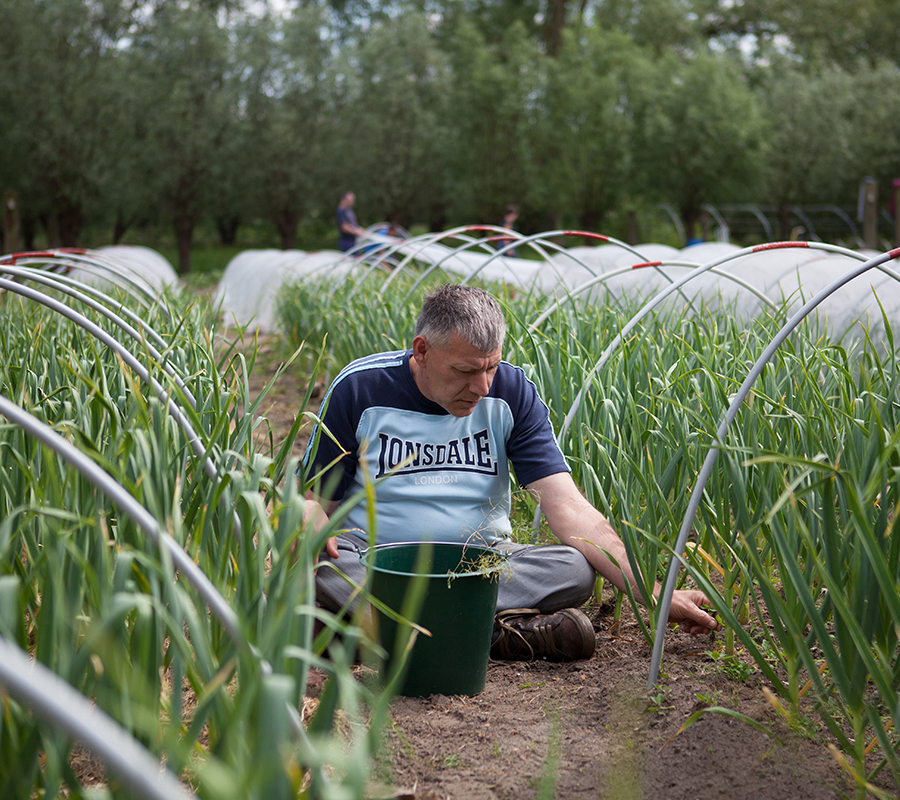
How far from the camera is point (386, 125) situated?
674 inches

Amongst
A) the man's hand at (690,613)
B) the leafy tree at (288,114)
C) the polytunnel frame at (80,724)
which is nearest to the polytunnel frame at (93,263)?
the man's hand at (690,613)

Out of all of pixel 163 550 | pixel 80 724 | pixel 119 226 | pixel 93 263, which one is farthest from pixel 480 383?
pixel 119 226

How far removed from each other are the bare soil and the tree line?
14.7m

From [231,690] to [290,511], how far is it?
529mm

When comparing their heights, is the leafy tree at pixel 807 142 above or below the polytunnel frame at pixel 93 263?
above

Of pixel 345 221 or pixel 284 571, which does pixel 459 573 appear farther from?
pixel 345 221

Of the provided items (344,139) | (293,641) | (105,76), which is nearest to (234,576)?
(293,641)

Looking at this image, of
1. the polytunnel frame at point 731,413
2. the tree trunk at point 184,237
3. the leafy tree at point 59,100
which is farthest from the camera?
the tree trunk at point 184,237

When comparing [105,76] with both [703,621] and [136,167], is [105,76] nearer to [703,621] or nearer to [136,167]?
[136,167]

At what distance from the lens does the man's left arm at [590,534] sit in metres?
1.76

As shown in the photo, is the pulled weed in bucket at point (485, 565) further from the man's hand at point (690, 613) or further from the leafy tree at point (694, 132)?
the leafy tree at point (694, 132)

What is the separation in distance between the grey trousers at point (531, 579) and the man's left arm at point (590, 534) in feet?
0.17

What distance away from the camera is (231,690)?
4.88 feet

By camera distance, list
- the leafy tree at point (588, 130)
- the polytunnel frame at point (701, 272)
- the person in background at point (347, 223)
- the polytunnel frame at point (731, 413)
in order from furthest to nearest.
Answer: the leafy tree at point (588, 130) < the person in background at point (347, 223) < the polytunnel frame at point (701, 272) < the polytunnel frame at point (731, 413)
